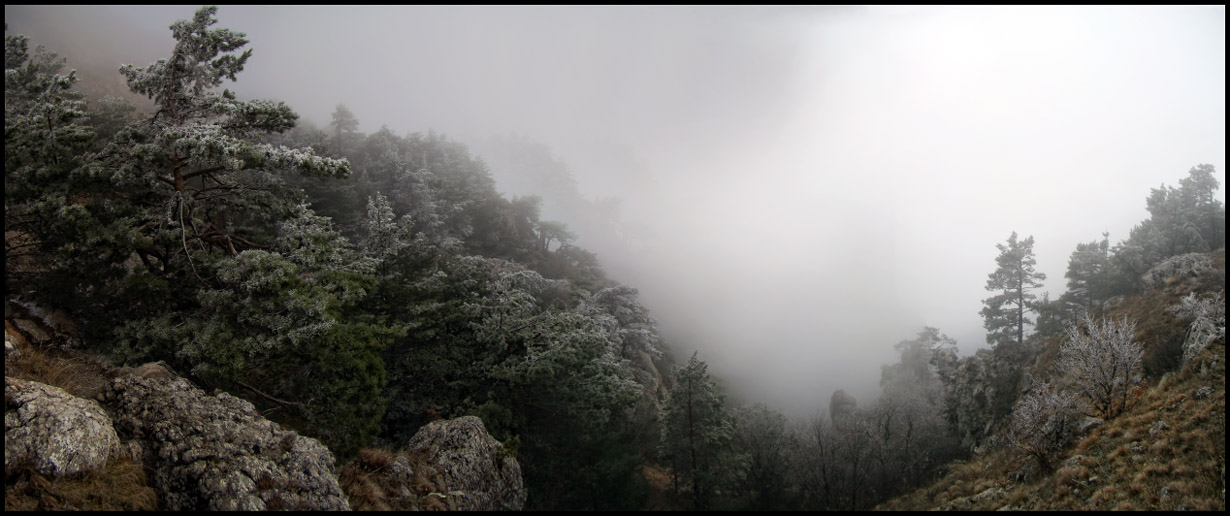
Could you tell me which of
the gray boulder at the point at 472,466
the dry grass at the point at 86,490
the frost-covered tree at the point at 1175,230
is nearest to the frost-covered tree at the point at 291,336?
the gray boulder at the point at 472,466

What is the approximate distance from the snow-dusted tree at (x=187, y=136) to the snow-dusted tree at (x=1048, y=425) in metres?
26.3

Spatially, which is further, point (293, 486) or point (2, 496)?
point (293, 486)

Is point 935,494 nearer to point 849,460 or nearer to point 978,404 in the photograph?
point 849,460

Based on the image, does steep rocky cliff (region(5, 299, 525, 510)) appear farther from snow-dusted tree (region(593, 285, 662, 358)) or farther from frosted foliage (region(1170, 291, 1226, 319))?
frosted foliage (region(1170, 291, 1226, 319))

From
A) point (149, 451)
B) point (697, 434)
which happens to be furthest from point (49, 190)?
point (697, 434)

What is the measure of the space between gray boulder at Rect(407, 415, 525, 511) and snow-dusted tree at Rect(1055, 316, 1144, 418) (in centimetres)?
2354

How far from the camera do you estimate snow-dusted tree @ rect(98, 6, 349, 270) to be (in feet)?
37.0

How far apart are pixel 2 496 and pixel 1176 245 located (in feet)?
220

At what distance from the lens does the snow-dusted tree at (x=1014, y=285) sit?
134 feet

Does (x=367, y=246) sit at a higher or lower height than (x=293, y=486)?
higher

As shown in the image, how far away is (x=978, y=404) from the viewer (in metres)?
35.0

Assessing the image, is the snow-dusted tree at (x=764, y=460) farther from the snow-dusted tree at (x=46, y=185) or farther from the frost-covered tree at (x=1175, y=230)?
the frost-covered tree at (x=1175, y=230)

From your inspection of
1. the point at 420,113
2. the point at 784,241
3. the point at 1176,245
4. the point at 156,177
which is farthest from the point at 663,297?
the point at 784,241

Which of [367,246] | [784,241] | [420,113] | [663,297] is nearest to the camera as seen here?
[367,246]
